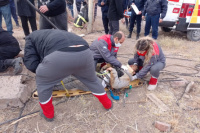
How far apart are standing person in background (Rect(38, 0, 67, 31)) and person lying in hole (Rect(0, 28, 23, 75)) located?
2.75 ft

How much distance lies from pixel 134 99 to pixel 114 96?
1.21 feet

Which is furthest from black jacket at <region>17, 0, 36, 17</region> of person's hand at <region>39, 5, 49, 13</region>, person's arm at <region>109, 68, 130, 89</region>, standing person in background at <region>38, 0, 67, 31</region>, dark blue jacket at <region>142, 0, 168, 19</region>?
dark blue jacket at <region>142, 0, 168, 19</region>

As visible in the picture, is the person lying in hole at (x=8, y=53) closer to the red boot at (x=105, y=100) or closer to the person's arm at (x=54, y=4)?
the person's arm at (x=54, y=4)

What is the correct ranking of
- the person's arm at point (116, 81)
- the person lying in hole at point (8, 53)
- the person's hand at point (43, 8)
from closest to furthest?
the person's arm at point (116, 81)
the person lying in hole at point (8, 53)
the person's hand at point (43, 8)

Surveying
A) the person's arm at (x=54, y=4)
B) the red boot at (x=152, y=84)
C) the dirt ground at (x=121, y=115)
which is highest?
the person's arm at (x=54, y=4)

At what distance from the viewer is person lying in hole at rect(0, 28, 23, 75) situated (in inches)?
124

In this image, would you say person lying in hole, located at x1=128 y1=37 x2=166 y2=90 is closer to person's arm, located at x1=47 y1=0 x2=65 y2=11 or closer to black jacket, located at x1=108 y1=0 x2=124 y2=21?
person's arm, located at x1=47 y1=0 x2=65 y2=11

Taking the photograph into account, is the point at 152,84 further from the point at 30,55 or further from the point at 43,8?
the point at 43,8

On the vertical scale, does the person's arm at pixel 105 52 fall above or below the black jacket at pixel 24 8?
below

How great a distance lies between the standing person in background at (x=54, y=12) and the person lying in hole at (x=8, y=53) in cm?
84

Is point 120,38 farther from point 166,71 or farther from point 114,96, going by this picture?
point 166,71

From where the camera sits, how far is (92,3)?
639cm

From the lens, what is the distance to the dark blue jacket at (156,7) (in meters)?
4.97

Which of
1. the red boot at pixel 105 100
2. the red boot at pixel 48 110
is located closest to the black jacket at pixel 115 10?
the red boot at pixel 105 100
